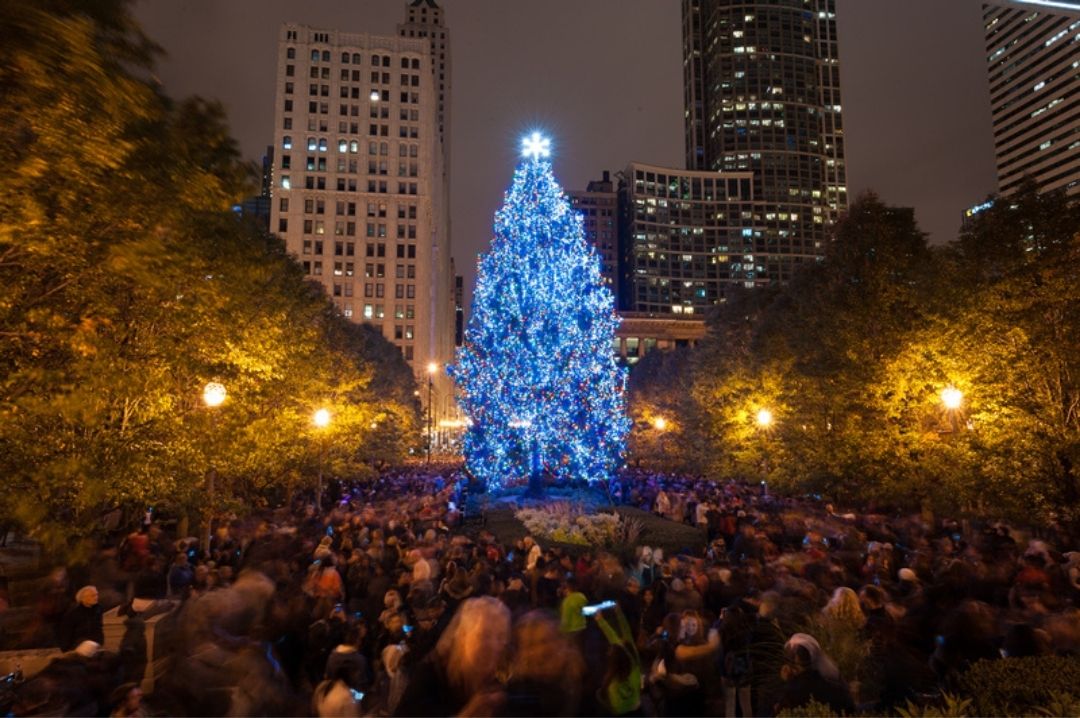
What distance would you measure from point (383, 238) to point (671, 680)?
10217 centimetres

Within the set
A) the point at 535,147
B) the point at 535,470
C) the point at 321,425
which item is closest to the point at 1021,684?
the point at 321,425

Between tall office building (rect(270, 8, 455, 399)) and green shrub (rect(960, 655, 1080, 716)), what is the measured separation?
95395mm

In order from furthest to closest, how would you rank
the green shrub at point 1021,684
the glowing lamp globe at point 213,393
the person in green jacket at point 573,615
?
the glowing lamp globe at point 213,393 → the person in green jacket at point 573,615 → the green shrub at point 1021,684

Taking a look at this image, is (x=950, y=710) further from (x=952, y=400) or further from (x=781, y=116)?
(x=781, y=116)

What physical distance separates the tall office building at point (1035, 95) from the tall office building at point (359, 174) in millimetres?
149830

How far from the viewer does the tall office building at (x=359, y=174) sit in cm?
10094

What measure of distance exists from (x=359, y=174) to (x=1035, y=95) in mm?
188281

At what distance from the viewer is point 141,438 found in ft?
35.4

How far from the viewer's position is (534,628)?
6.00m

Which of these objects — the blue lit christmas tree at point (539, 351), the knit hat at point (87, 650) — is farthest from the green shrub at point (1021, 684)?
the blue lit christmas tree at point (539, 351)

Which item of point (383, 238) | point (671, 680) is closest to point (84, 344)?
point (671, 680)

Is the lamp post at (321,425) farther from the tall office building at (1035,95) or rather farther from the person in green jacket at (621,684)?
the tall office building at (1035,95)

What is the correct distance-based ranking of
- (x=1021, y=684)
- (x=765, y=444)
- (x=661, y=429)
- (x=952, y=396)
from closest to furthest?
1. (x=1021, y=684)
2. (x=952, y=396)
3. (x=765, y=444)
4. (x=661, y=429)

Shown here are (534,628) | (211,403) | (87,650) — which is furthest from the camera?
(211,403)
